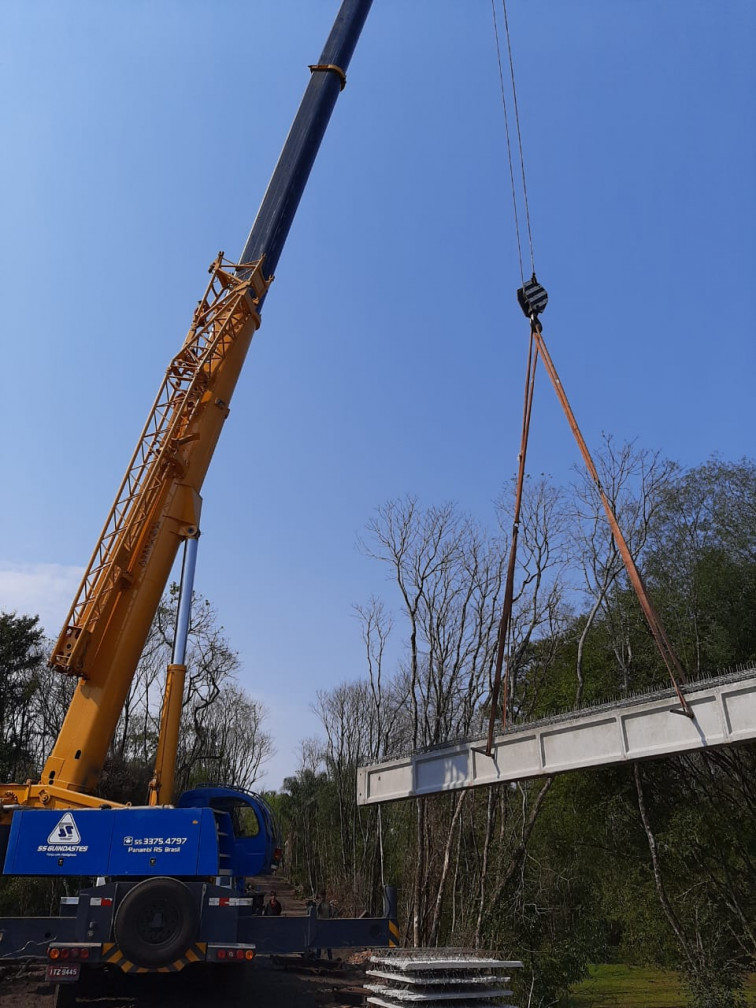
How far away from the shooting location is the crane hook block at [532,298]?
970 cm

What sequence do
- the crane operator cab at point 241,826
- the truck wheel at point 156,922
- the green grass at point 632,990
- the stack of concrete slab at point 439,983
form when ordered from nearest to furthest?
1. the stack of concrete slab at point 439,983
2. the truck wheel at point 156,922
3. the crane operator cab at point 241,826
4. the green grass at point 632,990

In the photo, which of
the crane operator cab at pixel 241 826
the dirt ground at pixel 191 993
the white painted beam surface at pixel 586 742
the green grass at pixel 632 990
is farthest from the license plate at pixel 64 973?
the green grass at pixel 632 990

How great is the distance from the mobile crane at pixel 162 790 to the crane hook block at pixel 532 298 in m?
4.66

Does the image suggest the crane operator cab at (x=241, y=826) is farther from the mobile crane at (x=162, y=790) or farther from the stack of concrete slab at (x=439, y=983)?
→ the stack of concrete slab at (x=439, y=983)

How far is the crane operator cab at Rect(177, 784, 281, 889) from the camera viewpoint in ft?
33.3

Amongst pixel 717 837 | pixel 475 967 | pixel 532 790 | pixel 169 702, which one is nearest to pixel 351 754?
pixel 532 790

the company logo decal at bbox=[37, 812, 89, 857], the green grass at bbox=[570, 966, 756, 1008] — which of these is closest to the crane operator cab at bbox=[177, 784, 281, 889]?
the company logo decal at bbox=[37, 812, 89, 857]

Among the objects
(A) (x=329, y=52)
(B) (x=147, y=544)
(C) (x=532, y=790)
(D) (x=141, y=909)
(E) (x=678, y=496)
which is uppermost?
(A) (x=329, y=52)

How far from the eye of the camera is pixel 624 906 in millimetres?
18484

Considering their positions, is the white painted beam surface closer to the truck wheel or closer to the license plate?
the truck wheel

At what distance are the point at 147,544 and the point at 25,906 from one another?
50.8ft

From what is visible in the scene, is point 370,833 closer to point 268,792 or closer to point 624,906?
point 624,906

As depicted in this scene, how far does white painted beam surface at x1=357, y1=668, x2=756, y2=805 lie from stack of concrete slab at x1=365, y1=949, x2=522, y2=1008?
3.02 metres

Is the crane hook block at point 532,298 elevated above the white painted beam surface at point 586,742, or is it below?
above
